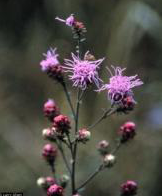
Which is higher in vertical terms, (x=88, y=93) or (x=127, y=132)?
(x=88, y=93)

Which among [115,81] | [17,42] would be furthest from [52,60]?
[17,42]

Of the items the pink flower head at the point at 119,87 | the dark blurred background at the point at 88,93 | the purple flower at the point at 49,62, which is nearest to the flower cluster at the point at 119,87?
the pink flower head at the point at 119,87

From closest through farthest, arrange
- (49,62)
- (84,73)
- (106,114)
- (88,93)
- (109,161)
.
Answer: (84,73) < (106,114) < (49,62) < (109,161) < (88,93)

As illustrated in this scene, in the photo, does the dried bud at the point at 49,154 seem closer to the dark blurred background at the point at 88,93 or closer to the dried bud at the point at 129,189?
the dried bud at the point at 129,189

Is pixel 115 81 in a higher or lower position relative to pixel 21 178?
lower

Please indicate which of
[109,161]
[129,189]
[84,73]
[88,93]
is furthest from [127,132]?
[88,93]

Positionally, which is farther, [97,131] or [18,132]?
[18,132]

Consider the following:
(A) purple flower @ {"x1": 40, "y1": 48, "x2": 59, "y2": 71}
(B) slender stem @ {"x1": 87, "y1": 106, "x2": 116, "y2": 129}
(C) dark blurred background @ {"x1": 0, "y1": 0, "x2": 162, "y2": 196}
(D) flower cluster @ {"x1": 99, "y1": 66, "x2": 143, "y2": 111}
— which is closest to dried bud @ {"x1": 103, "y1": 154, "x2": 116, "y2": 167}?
(B) slender stem @ {"x1": 87, "y1": 106, "x2": 116, "y2": 129}

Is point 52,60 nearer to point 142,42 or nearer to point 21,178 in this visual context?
point 21,178

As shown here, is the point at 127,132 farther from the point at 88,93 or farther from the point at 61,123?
the point at 88,93
